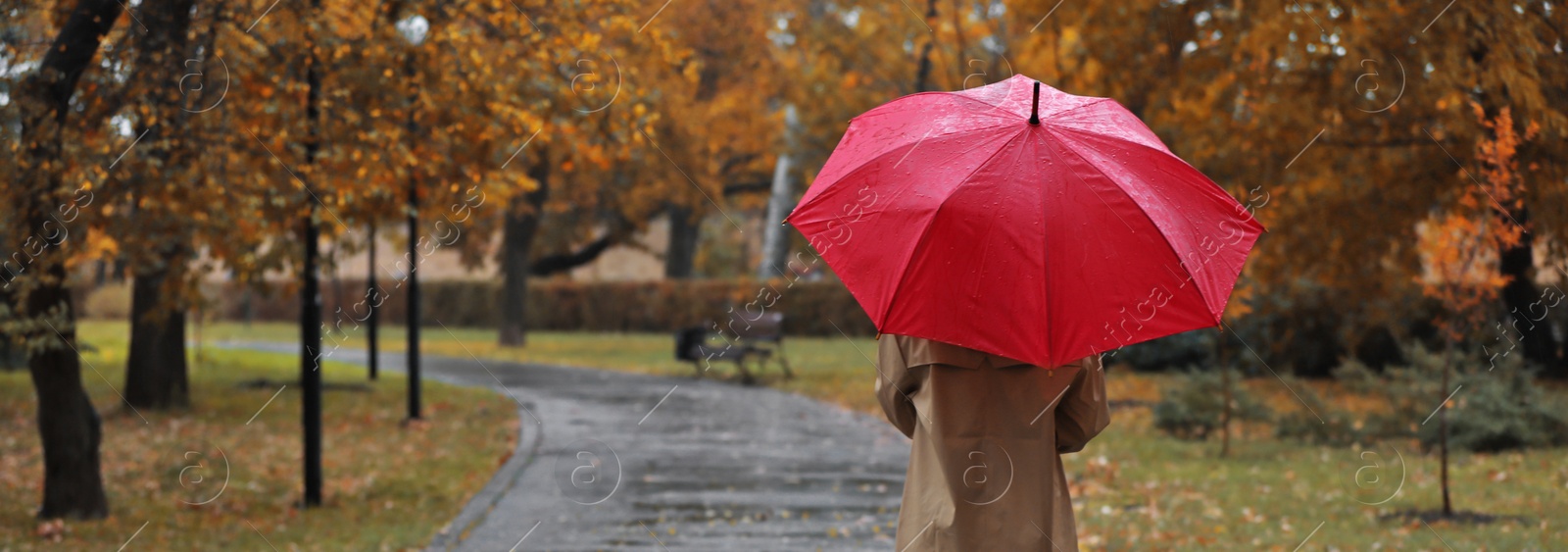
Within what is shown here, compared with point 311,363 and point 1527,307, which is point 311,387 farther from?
point 1527,307

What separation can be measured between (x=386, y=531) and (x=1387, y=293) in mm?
11802

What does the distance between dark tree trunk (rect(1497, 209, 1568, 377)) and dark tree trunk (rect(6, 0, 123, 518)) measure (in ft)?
30.3

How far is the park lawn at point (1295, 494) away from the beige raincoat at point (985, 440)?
155 inches

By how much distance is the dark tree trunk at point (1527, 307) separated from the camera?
41.3 feet

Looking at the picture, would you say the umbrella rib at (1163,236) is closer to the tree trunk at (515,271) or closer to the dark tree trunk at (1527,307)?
the dark tree trunk at (1527,307)

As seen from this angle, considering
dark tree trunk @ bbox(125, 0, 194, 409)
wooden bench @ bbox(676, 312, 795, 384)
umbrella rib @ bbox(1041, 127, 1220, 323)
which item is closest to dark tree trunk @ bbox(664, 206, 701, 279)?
wooden bench @ bbox(676, 312, 795, 384)

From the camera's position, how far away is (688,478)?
1022 cm

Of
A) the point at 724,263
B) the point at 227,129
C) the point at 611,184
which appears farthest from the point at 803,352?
the point at 724,263

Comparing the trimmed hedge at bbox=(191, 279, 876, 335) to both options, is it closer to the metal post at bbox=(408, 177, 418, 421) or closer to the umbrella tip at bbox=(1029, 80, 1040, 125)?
the metal post at bbox=(408, 177, 418, 421)

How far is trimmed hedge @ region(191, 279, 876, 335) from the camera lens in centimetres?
3384

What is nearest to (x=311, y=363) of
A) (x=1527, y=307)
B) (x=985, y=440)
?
(x=985, y=440)

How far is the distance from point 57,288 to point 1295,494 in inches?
322

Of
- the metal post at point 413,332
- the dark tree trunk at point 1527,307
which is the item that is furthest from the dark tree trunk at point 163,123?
the dark tree trunk at point 1527,307

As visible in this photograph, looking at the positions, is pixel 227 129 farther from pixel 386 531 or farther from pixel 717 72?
pixel 717 72
